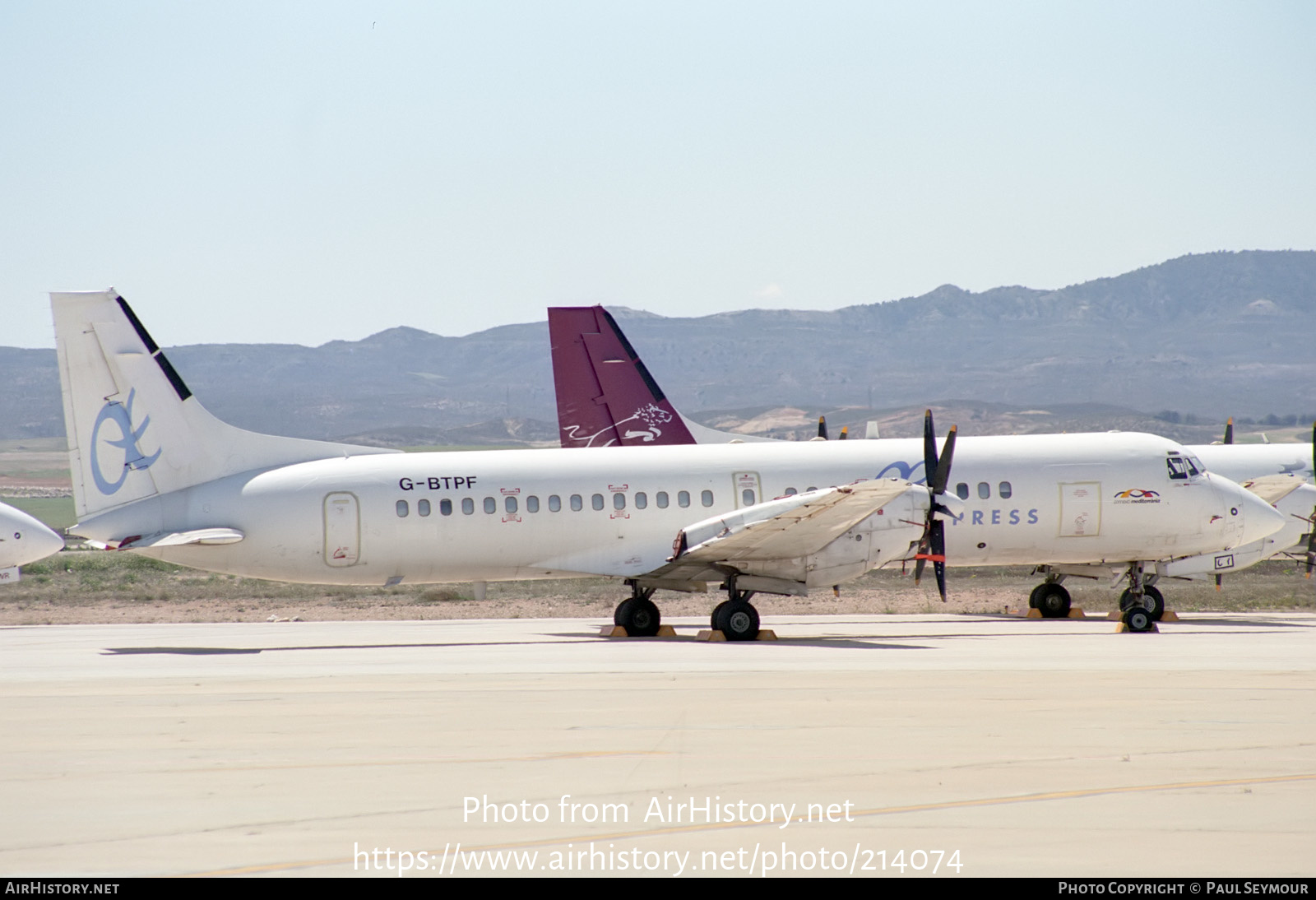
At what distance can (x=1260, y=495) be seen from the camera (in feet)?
101

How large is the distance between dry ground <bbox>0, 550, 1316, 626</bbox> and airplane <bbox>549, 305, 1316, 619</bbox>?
3.30 m

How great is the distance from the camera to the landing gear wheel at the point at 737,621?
23922 millimetres

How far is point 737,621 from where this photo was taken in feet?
78.7

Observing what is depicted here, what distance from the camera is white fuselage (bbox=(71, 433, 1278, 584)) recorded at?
79.5 feet

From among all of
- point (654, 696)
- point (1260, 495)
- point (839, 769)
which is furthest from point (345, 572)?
point (1260, 495)

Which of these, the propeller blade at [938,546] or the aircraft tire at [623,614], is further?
the aircraft tire at [623,614]

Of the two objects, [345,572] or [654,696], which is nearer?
[654,696]

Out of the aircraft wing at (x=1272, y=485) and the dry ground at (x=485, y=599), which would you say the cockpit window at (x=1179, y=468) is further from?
the dry ground at (x=485, y=599)

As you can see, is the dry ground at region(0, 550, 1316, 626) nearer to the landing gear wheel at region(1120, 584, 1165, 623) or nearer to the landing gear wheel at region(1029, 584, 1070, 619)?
the landing gear wheel at region(1029, 584, 1070, 619)

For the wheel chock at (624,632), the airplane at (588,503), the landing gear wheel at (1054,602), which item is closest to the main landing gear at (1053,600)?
the landing gear wheel at (1054,602)

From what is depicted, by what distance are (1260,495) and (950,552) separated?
9393 mm

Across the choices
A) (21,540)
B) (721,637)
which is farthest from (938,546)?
(21,540)

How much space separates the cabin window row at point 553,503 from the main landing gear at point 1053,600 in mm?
9255
